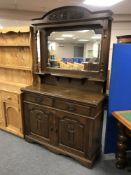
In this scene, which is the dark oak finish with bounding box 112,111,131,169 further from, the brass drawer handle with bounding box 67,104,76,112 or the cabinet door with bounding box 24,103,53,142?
the cabinet door with bounding box 24,103,53,142

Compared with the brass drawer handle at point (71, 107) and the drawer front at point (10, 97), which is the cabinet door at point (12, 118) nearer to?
the drawer front at point (10, 97)

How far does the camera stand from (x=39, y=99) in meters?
2.07

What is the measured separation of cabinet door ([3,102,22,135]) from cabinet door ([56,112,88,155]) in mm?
793

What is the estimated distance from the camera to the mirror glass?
207cm

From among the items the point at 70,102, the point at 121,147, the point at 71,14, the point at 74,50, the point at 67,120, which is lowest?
the point at 121,147

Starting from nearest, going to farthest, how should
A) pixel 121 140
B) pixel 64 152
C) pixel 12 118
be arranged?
pixel 121 140
pixel 64 152
pixel 12 118

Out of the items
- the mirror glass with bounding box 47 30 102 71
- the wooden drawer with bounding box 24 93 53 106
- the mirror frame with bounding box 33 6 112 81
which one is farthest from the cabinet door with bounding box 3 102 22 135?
the mirror glass with bounding box 47 30 102 71

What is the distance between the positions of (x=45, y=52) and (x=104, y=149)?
169cm

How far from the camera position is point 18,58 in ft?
8.82

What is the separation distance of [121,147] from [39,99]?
1196mm

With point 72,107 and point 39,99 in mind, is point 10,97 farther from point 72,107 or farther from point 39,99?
point 72,107

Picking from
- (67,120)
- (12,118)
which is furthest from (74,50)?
(12,118)

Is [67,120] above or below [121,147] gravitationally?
above

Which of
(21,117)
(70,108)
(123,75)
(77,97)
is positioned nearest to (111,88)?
(123,75)
